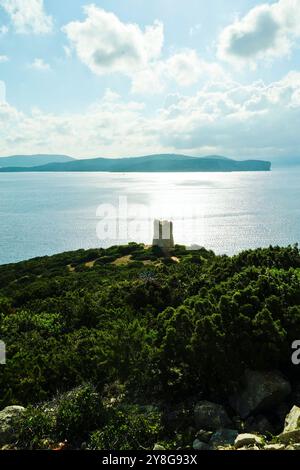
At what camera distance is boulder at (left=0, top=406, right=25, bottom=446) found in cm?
1010

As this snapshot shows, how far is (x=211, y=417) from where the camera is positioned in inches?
393

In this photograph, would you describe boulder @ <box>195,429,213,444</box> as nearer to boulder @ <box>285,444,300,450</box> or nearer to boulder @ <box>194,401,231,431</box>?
boulder @ <box>194,401,231,431</box>

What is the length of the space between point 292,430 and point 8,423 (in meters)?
7.01

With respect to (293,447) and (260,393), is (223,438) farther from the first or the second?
(293,447)

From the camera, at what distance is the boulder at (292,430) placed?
27.0ft

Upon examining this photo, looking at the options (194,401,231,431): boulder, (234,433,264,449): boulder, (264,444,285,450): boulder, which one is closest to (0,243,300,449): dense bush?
(194,401,231,431): boulder

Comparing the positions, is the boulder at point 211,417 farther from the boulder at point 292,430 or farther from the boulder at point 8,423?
the boulder at point 8,423

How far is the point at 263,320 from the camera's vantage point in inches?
449

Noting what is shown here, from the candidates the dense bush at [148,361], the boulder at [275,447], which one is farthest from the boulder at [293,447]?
the dense bush at [148,361]

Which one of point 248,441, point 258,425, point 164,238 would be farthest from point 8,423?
point 164,238

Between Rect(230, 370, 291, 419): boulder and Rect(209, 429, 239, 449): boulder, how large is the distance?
3.24 feet
